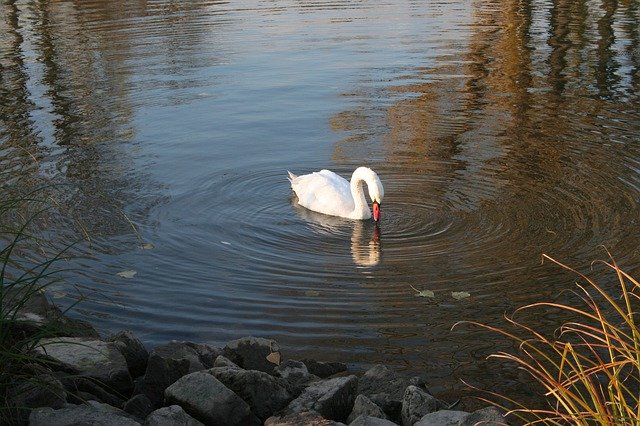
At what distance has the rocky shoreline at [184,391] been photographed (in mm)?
5902

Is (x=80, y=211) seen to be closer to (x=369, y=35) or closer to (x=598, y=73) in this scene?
(x=598, y=73)

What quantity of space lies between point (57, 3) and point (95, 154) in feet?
70.0

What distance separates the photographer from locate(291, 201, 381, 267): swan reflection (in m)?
10.2

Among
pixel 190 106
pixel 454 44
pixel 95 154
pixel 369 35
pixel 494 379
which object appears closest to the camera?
pixel 494 379

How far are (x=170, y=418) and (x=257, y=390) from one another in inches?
31.0

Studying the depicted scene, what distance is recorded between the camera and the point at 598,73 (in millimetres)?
18734

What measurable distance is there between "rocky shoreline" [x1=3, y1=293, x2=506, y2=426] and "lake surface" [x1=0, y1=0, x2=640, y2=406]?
857 mm

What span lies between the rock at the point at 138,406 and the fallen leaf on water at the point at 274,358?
1306 millimetres

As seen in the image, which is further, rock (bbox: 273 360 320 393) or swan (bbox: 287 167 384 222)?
swan (bbox: 287 167 384 222)

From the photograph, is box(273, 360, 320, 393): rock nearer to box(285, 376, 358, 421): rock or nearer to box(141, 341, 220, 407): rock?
box(285, 376, 358, 421): rock

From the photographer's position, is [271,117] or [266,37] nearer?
[271,117]

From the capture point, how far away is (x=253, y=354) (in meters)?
7.59

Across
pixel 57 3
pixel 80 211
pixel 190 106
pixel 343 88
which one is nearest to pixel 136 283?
pixel 80 211

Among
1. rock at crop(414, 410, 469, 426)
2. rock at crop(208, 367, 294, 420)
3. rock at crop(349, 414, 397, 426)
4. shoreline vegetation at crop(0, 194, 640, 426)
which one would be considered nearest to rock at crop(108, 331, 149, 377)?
shoreline vegetation at crop(0, 194, 640, 426)
